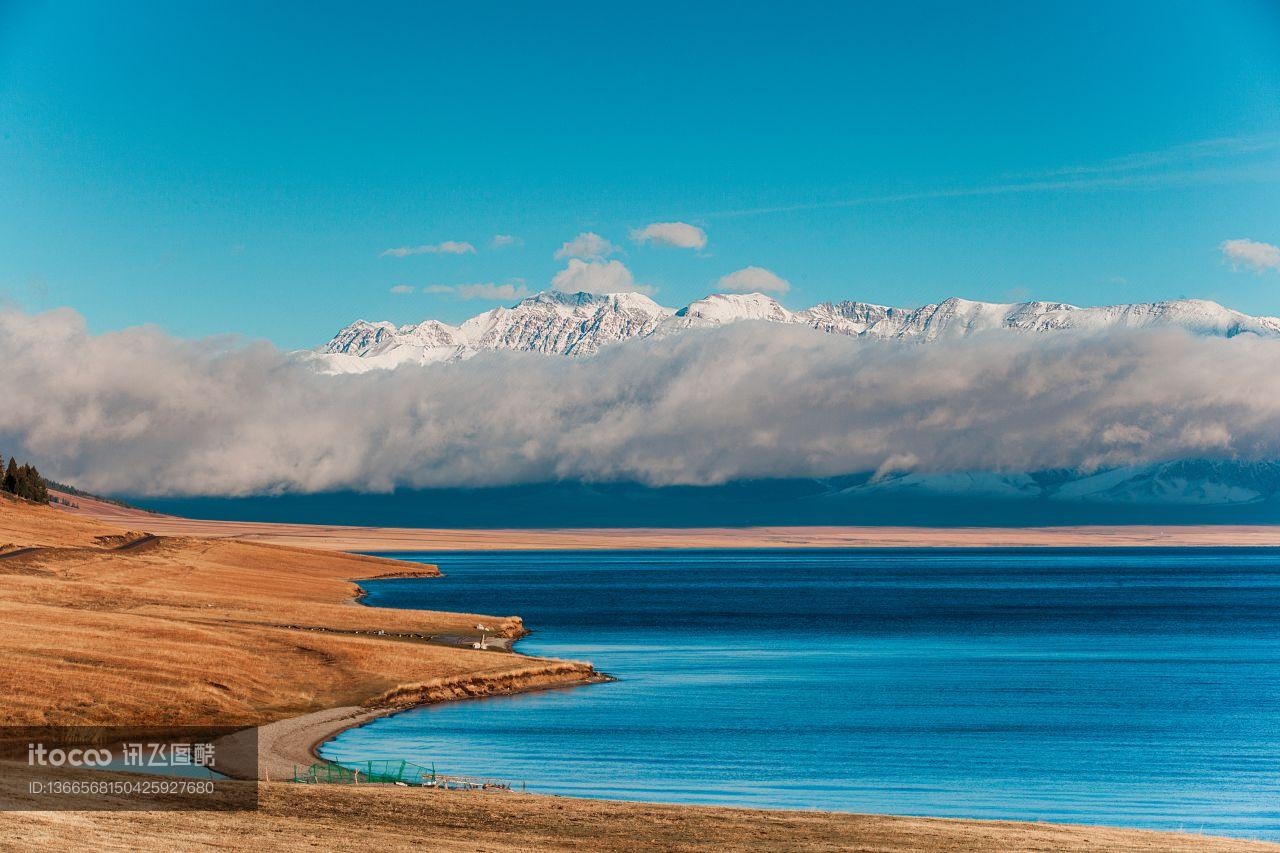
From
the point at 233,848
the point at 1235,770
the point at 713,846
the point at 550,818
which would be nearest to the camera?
the point at 233,848

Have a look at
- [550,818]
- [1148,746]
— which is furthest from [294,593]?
[550,818]

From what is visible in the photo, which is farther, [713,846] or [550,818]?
[550,818]

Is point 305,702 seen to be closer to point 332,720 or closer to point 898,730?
point 332,720

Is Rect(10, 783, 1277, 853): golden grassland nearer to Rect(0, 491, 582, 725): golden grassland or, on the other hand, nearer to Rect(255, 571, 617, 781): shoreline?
Rect(255, 571, 617, 781): shoreline

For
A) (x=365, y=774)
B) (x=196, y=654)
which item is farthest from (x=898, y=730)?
(x=196, y=654)

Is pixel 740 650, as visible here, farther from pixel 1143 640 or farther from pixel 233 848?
pixel 233 848

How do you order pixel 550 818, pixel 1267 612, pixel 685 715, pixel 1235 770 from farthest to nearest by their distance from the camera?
Answer: pixel 1267 612
pixel 685 715
pixel 1235 770
pixel 550 818

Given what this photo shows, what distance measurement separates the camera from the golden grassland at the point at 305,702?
39.0m

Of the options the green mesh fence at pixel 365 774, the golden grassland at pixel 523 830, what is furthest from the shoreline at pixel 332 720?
the golden grassland at pixel 523 830

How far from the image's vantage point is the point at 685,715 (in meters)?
79.8

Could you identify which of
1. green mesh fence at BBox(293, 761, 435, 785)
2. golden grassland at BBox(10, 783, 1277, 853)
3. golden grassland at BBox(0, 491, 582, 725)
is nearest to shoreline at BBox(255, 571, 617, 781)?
green mesh fence at BBox(293, 761, 435, 785)

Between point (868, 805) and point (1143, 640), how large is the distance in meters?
99.4

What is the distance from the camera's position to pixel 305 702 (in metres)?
77.4

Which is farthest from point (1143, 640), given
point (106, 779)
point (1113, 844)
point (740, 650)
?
point (106, 779)
